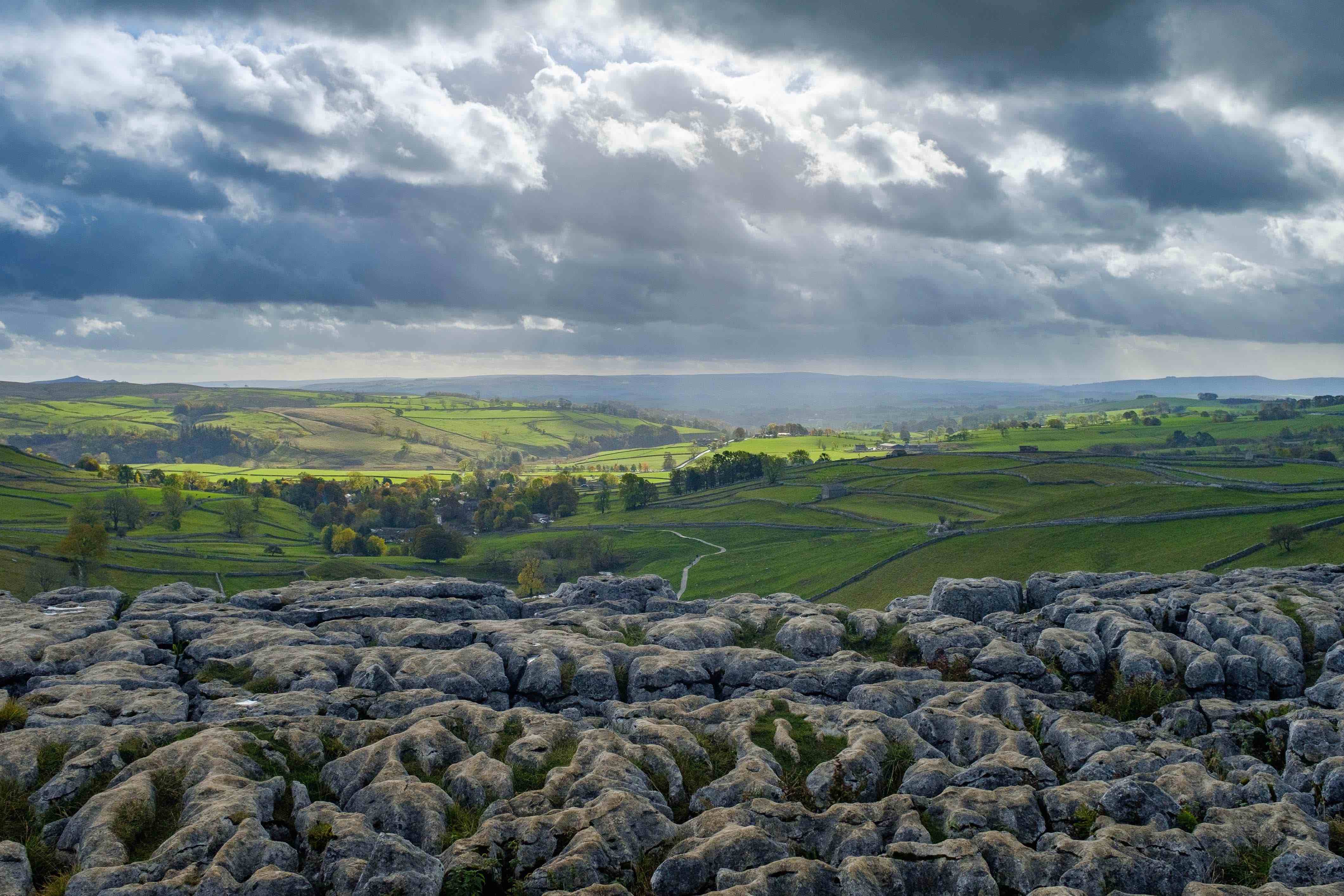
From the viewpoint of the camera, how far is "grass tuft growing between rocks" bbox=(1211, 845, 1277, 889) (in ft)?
99.2

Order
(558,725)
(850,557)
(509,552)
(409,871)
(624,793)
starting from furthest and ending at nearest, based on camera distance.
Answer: (509,552) < (850,557) < (558,725) < (624,793) < (409,871)

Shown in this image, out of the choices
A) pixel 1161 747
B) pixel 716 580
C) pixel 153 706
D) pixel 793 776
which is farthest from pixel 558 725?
pixel 716 580

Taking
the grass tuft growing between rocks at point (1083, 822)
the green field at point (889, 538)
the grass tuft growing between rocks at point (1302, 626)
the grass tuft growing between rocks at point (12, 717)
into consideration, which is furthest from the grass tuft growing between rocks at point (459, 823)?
the green field at point (889, 538)

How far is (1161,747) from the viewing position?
40.5 meters

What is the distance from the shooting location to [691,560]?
161 m

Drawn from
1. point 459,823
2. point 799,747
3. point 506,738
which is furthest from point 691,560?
point 459,823

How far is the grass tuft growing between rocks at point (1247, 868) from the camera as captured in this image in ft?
99.2

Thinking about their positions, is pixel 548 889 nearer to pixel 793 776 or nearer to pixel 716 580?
pixel 793 776

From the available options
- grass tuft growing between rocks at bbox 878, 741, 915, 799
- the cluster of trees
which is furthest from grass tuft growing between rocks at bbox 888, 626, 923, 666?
the cluster of trees

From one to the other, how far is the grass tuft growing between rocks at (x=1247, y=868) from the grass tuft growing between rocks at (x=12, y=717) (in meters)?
53.2

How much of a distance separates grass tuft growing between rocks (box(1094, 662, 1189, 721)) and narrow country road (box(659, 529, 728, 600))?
272ft

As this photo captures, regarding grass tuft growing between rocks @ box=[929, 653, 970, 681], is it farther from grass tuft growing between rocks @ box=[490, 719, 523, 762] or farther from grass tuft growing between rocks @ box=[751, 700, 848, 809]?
grass tuft growing between rocks @ box=[490, 719, 523, 762]

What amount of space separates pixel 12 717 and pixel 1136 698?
61272 millimetres

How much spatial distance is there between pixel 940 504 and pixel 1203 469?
207 feet
